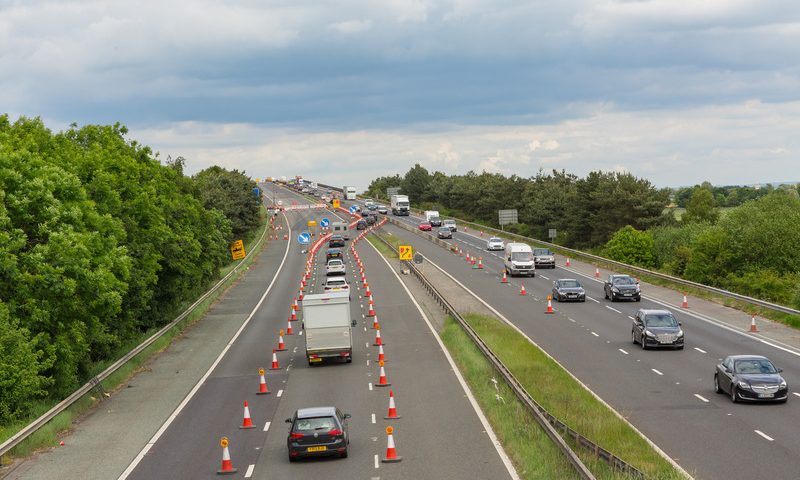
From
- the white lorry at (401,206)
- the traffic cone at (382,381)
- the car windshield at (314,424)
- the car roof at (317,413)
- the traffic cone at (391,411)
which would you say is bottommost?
the traffic cone at (382,381)

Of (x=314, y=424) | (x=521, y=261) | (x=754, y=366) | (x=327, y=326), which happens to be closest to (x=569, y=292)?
(x=521, y=261)

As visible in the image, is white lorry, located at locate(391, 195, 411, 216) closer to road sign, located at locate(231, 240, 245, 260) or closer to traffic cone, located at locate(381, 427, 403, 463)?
road sign, located at locate(231, 240, 245, 260)

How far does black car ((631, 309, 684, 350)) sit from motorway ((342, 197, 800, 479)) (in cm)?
39

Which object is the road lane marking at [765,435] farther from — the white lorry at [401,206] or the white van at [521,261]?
the white lorry at [401,206]

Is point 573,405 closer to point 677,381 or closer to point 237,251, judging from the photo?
point 677,381

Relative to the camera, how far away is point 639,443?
72.3 ft

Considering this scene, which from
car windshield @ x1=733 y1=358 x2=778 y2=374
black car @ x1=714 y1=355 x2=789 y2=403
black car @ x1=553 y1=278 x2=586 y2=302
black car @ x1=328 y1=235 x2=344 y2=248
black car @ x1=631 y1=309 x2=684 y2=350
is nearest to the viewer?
black car @ x1=714 y1=355 x2=789 y2=403

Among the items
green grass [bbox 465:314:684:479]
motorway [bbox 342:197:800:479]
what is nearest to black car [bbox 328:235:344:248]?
motorway [bbox 342:197:800:479]

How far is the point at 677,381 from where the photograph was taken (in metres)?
31.4

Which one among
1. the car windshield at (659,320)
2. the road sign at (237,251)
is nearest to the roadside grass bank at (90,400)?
the road sign at (237,251)

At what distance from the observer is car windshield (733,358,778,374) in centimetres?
2791

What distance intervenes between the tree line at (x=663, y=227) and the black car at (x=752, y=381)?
70.7 ft

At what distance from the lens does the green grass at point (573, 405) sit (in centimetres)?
2039

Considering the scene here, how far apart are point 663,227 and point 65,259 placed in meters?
79.7
